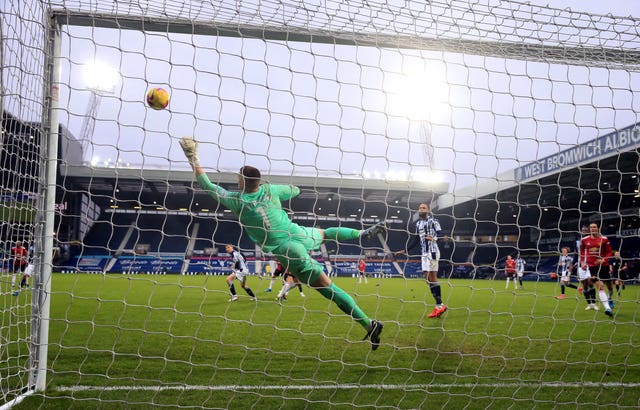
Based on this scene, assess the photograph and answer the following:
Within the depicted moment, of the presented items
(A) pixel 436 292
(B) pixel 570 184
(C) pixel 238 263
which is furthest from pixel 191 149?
(B) pixel 570 184

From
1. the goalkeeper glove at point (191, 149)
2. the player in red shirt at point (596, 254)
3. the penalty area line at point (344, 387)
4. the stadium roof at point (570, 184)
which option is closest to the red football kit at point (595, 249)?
the player in red shirt at point (596, 254)

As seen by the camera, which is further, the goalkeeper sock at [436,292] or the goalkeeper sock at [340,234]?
the goalkeeper sock at [436,292]

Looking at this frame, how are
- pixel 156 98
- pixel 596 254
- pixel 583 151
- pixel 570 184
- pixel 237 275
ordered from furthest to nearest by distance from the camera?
pixel 570 184 < pixel 237 275 < pixel 596 254 < pixel 583 151 < pixel 156 98

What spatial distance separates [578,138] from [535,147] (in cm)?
37

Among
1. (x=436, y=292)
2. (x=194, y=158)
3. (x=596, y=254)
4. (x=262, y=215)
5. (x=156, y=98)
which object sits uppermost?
(x=156, y=98)

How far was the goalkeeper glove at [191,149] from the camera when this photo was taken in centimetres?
381

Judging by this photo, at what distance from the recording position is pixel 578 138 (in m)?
4.14

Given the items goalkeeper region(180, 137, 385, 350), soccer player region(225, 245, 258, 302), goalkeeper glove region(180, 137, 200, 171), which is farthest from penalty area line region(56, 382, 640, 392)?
soccer player region(225, 245, 258, 302)

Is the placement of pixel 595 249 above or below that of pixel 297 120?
below

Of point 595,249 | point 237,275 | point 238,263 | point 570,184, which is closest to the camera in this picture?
point 595,249

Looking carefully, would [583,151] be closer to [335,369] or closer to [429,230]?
[429,230]

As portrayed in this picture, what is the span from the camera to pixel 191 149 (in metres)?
3.86

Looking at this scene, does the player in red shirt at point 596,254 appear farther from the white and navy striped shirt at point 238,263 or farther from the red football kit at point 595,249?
the white and navy striped shirt at point 238,263

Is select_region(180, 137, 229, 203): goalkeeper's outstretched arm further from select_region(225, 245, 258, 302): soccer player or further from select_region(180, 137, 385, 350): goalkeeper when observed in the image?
select_region(225, 245, 258, 302): soccer player
